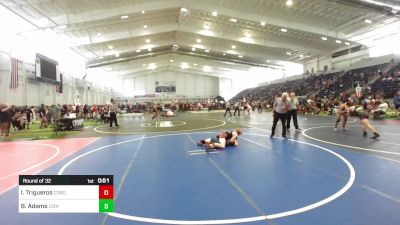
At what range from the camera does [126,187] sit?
16.2 feet

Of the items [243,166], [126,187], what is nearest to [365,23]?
[243,166]

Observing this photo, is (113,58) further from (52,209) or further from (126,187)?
(52,209)

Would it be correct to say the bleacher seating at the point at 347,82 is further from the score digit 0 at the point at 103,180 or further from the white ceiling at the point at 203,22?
the score digit 0 at the point at 103,180

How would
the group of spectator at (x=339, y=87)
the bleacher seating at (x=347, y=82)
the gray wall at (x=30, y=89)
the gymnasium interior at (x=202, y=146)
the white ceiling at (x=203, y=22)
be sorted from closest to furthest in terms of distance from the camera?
the gymnasium interior at (x=202, y=146)
the gray wall at (x=30, y=89)
the white ceiling at (x=203, y=22)
the group of spectator at (x=339, y=87)
the bleacher seating at (x=347, y=82)

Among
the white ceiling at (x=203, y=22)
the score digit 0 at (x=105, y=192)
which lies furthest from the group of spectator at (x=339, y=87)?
the score digit 0 at (x=105, y=192)

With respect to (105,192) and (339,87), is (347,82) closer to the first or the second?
(339,87)

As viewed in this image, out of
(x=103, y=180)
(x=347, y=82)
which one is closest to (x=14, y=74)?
(x=103, y=180)

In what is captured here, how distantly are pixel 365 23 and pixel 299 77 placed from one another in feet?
60.5
